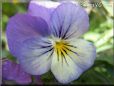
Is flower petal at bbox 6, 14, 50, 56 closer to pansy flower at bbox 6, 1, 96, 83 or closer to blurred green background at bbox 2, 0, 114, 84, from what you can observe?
pansy flower at bbox 6, 1, 96, 83

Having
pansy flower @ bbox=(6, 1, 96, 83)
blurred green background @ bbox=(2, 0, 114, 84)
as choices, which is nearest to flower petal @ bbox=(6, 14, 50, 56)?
pansy flower @ bbox=(6, 1, 96, 83)

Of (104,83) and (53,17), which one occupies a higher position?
(53,17)

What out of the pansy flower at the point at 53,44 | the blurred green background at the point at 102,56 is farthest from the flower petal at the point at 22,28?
the blurred green background at the point at 102,56

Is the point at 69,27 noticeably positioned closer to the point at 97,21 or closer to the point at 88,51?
the point at 88,51

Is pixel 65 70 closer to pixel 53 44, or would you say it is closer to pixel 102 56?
pixel 53 44

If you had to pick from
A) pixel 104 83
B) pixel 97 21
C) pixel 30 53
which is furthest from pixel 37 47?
pixel 97 21
